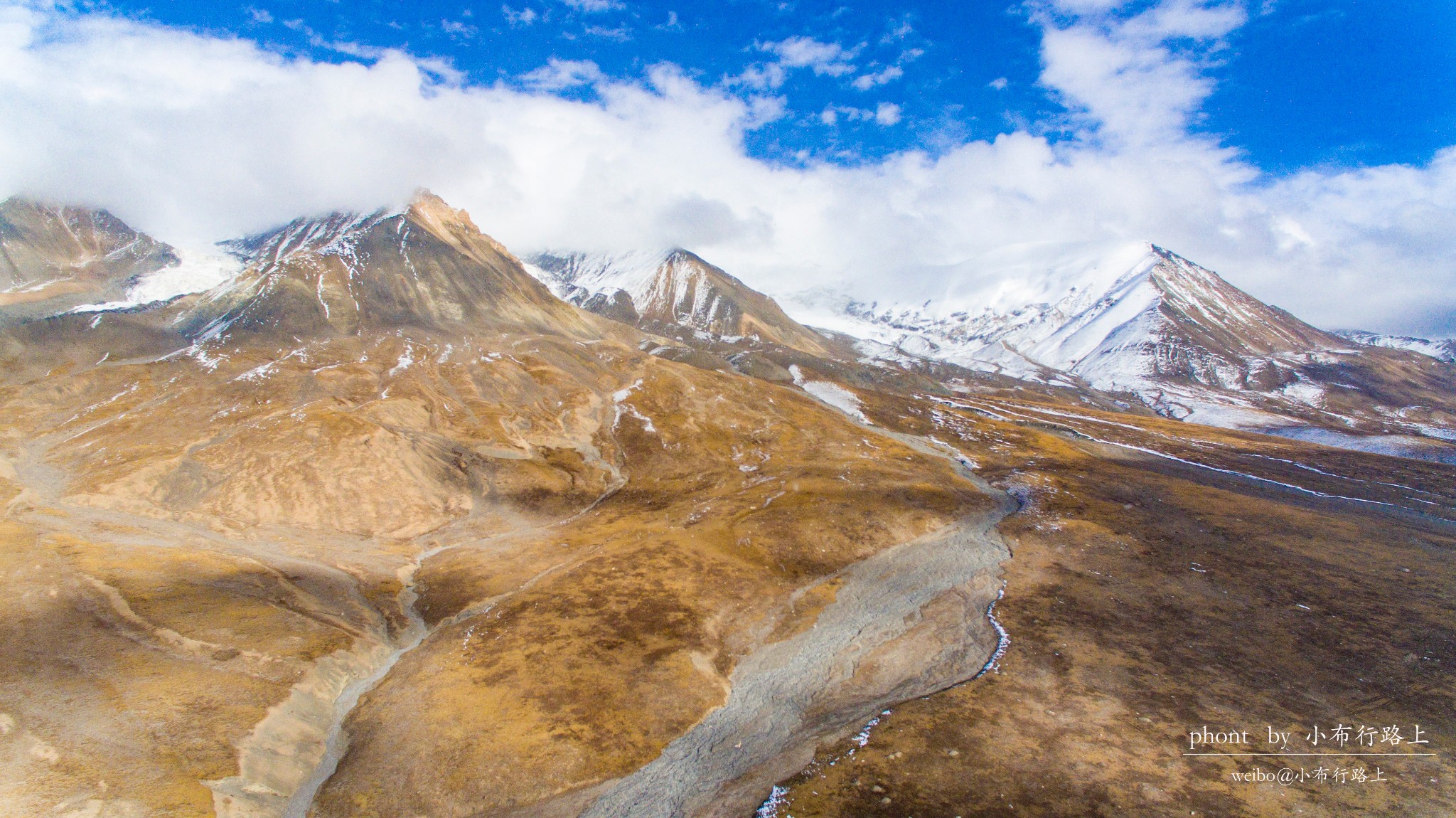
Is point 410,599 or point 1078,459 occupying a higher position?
point 1078,459

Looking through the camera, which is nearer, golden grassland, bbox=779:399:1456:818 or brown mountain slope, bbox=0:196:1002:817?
golden grassland, bbox=779:399:1456:818

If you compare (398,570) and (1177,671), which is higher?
(1177,671)

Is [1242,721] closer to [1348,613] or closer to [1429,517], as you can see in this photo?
[1348,613]

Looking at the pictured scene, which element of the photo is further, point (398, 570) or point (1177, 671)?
point (398, 570)

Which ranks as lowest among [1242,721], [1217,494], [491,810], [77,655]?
[491,810]

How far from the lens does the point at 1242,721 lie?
4506 centimetres

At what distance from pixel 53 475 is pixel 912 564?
466 ft

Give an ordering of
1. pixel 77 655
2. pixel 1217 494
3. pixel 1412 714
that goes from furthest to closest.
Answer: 1. pixel 1217 494
2. pixel 77 655
3. pixel 1412 714

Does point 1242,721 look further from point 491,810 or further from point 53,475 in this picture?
point 53,475

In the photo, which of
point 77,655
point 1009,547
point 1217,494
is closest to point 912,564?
point 1009,547

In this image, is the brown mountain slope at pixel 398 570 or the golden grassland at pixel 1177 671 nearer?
the golden grassland at pixel 1177 671

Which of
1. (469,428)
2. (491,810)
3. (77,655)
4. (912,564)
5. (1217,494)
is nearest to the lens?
(491,810)

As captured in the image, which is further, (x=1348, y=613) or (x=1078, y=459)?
(x=1078, y=459)

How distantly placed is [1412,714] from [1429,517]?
92.3 m
